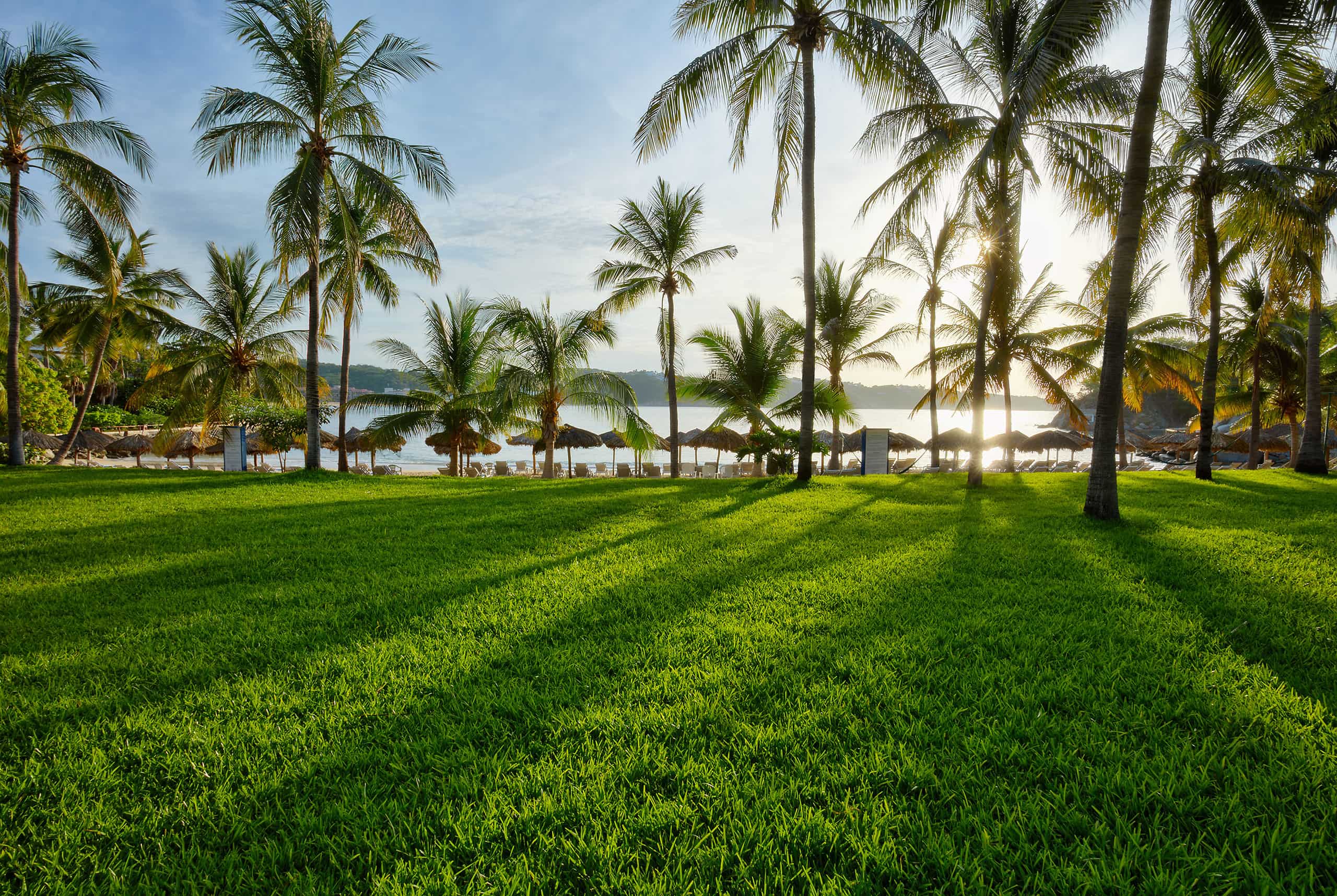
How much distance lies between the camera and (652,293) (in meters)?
16.9

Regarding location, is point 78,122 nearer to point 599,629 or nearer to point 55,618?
point 55,618

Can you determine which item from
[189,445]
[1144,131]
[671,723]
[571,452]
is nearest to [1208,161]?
[1144,131]

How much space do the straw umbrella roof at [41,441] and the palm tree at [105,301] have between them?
809cm

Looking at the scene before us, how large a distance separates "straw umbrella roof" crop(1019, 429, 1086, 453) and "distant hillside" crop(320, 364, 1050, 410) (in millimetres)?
1842

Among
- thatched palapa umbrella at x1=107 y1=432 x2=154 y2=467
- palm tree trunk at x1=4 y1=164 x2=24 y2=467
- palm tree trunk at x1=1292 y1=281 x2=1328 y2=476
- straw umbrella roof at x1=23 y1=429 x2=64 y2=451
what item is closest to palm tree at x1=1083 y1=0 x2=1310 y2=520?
palm tree trunk at x1=1292 y1=281 x2=1328 y2=476

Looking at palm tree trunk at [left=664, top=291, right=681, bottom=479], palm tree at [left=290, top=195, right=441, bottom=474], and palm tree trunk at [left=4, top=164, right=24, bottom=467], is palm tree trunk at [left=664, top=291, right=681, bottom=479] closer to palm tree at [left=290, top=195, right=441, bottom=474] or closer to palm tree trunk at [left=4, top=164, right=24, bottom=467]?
palm tree at [left=290, top=195, right=441, bottom=474]

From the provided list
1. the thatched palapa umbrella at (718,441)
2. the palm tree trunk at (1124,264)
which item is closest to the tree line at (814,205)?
the palm tree trunk at (1124,264)

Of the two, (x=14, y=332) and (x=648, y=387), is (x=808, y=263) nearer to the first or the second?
(x=14, y=332)

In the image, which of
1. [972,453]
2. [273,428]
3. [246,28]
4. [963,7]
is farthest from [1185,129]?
[273,428]

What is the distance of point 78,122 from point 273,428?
8162 millimetres

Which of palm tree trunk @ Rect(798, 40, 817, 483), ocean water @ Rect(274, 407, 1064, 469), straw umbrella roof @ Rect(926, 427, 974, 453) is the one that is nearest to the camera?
palm tree trunk @ Rect(798, 40, 817, 483)

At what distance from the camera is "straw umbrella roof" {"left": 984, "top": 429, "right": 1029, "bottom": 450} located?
894 inches

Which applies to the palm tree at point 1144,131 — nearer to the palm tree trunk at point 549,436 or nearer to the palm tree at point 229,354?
the palm tree trunk at point 549,436

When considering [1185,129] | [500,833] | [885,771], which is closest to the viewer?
[500,833]
